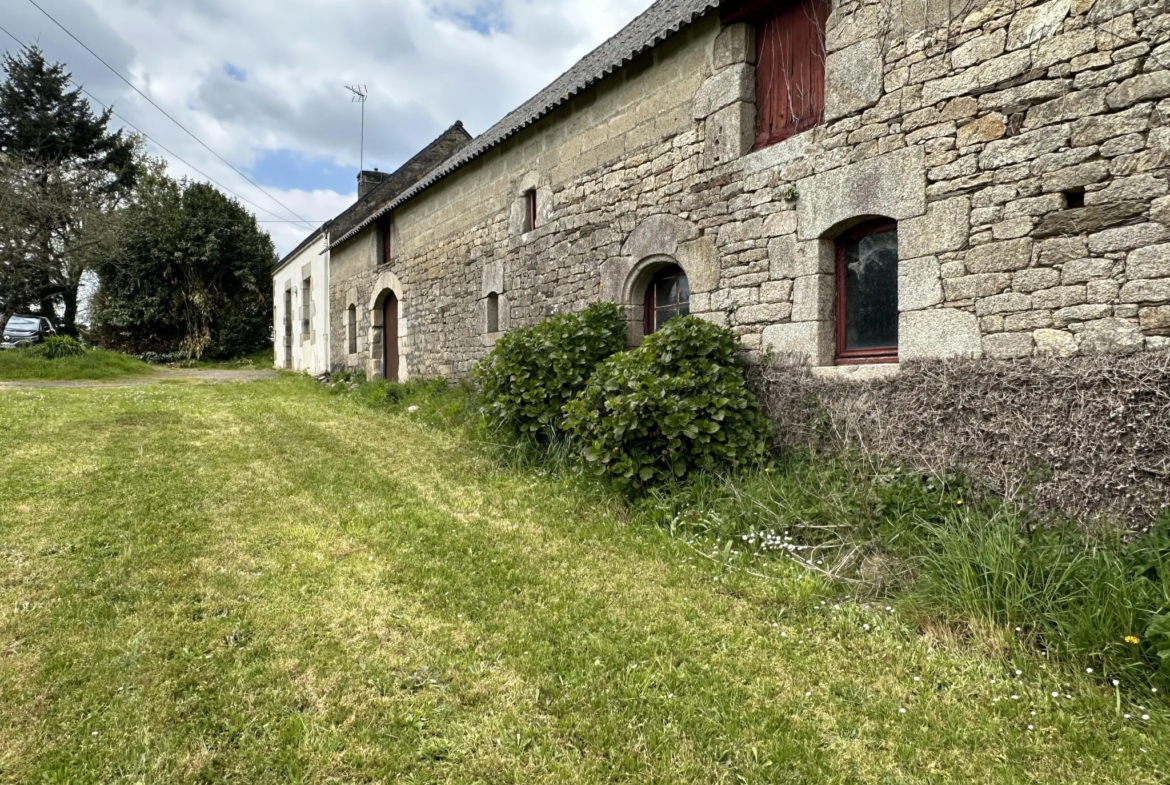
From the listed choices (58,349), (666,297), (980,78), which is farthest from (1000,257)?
(58,349)

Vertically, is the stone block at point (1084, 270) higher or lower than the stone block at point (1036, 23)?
lower

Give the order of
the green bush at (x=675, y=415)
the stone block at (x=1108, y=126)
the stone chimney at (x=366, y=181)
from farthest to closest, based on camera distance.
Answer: the stone chimney at (x=366, y=181)
the green bush at (x=675, y=415)
the stone block at (x=1108, y=126)

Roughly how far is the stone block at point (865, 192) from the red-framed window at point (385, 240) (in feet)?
34.6

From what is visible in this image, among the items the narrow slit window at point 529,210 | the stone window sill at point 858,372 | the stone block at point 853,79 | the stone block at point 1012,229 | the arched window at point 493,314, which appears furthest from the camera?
the arched window at point 493,314

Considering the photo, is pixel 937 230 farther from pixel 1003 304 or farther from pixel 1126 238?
pixel 1126 238

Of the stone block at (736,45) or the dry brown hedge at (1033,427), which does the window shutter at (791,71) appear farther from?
the dry brown hedge at (1033,427)

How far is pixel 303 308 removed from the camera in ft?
64.7

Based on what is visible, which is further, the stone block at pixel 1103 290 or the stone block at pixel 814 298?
the stone block at pixel 814 298

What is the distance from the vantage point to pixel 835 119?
4.89 meters

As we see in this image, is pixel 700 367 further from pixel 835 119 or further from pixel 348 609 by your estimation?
pixel 348 609

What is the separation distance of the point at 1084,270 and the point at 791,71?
284cm

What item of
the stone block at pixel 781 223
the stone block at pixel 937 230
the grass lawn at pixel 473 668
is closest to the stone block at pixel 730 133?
the stone block at pixel 781 223

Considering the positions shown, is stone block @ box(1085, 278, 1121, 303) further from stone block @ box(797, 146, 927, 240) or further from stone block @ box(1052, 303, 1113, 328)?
stone block @ box(797, 146, 927, 240)

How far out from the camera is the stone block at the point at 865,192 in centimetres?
438
